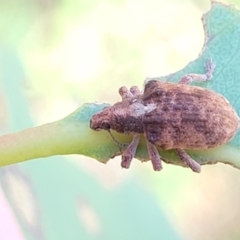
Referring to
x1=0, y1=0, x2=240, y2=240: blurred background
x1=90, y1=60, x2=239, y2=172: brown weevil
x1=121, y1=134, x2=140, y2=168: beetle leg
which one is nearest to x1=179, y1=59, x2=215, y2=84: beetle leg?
x1=90, y1=60, x2=239, y2=172: brown weevil

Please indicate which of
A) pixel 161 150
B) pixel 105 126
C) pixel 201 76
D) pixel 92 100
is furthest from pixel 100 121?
pixel 92 100

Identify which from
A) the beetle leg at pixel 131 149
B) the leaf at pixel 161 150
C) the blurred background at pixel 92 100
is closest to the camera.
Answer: the leaf at pixel 161 150

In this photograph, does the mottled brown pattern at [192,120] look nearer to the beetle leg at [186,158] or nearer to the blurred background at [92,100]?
the beetle leg at [186,158]

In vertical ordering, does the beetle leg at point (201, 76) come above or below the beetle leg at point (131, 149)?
above

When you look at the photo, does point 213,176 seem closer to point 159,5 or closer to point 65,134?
point 159,5

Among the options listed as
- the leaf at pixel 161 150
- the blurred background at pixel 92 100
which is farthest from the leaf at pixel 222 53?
the blurred background at pixel 92 100

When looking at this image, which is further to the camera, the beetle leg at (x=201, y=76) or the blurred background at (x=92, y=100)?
the blurred background at (x=92, y=100)

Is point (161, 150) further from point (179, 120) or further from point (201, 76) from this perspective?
point (201, 76)
